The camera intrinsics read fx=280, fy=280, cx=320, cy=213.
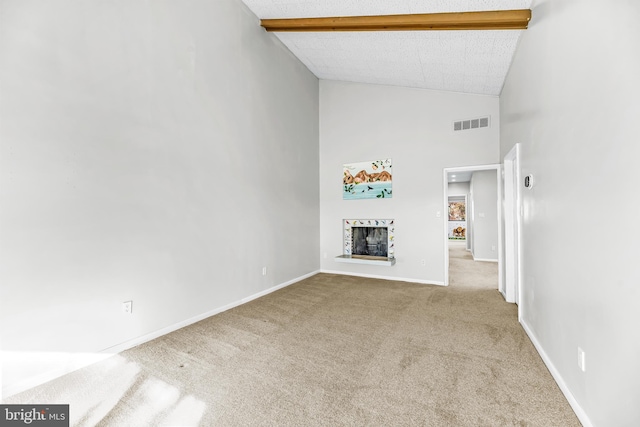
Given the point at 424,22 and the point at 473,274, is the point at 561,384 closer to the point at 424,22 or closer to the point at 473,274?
the point at 424,22

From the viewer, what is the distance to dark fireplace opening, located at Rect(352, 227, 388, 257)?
5.36 meters

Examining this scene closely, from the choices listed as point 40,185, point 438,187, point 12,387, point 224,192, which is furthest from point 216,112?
point 438,187

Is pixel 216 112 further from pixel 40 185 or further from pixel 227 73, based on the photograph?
pixel 40 185

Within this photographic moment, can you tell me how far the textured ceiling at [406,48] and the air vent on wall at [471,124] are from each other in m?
0.41

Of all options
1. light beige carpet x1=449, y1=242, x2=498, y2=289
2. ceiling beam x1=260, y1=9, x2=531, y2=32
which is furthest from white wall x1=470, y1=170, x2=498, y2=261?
ceiling beam x1=260, y1=9, x2=531, y2=32

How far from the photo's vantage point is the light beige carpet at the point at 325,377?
5.49ft

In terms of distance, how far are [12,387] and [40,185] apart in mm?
1382

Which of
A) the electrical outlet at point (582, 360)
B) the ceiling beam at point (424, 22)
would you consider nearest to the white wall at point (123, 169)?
the ceiling beam at point (424, 22)

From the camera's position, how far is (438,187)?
4824 millimetres

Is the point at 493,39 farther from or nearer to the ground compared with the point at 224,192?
farther from the ground

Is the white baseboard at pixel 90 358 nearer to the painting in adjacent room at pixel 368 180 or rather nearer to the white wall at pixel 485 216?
the painting in adjacent room at pixel 368 180

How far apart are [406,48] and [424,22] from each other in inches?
27.9

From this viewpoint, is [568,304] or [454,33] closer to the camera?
[568,304]

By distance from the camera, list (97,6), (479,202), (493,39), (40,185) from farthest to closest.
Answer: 1. (479,202)
2. (493,39)
3. (97,6)
4. (40,185)
